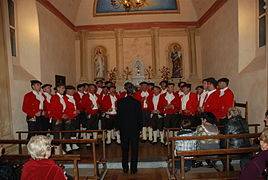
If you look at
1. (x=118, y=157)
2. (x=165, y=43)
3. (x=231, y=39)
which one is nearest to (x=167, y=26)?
(x=165, y=43)

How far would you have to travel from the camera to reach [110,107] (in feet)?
28.8

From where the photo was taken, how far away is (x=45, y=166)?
260 cm

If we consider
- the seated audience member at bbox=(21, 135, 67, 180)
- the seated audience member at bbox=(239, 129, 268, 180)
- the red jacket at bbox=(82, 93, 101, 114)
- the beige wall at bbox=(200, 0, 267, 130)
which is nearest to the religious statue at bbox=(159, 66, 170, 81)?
the beige wall at bbox=(200, 0, 267, 130)

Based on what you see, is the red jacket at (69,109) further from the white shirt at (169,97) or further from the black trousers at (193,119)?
the black trousers at (193,119)

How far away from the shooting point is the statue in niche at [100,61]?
14.5m

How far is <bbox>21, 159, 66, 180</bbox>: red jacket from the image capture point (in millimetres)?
2563

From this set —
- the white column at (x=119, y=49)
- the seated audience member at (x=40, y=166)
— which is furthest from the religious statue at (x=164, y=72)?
the seated audience member at (x=40, y=166)

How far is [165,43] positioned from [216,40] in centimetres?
370

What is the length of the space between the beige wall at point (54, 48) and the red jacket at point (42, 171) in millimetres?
7217

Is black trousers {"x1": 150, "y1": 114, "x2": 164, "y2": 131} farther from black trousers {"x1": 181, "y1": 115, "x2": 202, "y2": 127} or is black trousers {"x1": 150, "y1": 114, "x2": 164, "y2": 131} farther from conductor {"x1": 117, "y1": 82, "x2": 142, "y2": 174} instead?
conductor {"x1": 117, "y1": 82, "x2": 142, "y2": 174}

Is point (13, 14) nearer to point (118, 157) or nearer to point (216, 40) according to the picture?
point (118, 157)

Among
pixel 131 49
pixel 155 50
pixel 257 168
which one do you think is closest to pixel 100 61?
pixel 131 49

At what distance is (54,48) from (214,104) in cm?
730

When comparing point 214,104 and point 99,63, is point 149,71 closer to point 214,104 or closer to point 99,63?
point 99,63
